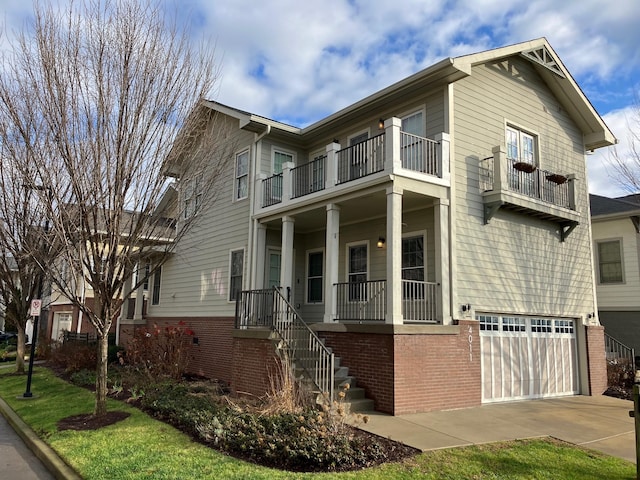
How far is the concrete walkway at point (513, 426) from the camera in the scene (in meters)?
7.77

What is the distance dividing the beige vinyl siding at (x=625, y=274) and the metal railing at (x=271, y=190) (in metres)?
12.1

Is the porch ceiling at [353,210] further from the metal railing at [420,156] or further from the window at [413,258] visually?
the window at [413,258]

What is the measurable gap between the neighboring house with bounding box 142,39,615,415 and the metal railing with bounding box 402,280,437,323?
0.12 ft

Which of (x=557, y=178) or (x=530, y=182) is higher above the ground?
(x=557, y=178)

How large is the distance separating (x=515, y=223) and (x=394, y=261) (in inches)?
184

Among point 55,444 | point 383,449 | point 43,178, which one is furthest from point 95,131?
point 383,449

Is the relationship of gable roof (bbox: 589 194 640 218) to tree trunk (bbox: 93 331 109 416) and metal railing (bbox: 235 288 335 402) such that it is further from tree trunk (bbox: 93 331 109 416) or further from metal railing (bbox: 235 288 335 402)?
tree trunk (bbox: 93 331 109 416)

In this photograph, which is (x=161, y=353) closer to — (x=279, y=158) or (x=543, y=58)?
(x=279, y=158)

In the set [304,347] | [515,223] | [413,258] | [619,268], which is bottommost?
[304,347]

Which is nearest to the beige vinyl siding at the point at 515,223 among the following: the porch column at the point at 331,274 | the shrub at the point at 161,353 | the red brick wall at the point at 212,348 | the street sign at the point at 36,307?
the porch column at the point at 331,274

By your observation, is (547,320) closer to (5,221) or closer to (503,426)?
(503,426)

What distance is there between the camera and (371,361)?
10.2m

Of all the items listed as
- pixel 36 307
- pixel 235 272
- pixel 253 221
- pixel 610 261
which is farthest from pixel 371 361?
pixel 610 261

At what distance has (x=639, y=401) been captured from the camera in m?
6.14
